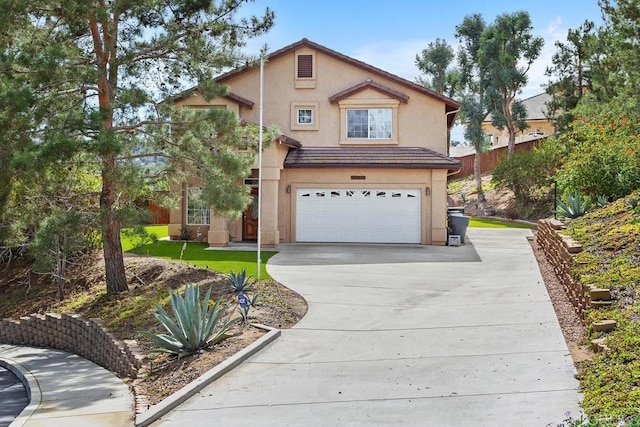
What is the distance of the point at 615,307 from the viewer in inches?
388

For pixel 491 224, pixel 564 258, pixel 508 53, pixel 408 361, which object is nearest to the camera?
pixel 408 361

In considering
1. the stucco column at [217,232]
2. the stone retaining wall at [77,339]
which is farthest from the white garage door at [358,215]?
the stone retaining wall at [77,339]

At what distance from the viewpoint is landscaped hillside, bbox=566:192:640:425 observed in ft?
22.7

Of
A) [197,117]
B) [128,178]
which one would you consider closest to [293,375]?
[128,178]

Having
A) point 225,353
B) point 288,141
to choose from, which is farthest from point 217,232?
point 225,353

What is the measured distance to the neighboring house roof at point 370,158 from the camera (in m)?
24.9

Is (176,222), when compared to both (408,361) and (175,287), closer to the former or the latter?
(175,287)

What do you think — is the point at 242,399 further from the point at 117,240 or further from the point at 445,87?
the point at 445,87

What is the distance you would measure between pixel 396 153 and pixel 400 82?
9.62 feet

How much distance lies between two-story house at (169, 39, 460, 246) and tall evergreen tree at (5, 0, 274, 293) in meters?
8.64

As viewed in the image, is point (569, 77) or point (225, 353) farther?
point (569, 77)

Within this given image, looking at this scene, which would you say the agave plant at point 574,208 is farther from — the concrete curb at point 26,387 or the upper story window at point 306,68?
the concrete curb at point 26,387

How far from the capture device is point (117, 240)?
1628cm

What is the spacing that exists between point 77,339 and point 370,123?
593 inches
